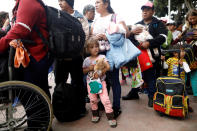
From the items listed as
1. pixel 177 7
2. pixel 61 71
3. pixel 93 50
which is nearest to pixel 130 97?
pixel 93 50

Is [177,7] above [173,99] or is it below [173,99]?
above

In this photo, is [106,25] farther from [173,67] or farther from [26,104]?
[173,67]

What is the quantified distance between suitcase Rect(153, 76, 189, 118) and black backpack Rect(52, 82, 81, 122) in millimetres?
1364

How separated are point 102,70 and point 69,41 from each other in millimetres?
713

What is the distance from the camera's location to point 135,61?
8.61ft

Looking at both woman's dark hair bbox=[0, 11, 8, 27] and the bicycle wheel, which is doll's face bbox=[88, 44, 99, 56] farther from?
woman's dark hair bbox=[0, 11, 8, 27]

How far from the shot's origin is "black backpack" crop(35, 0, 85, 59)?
5.46ft

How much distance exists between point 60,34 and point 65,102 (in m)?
1.07

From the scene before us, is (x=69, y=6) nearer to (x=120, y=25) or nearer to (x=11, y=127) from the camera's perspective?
(x=120, y=25)

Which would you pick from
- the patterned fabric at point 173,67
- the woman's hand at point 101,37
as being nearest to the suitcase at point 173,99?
the woman's hand at point 101,37

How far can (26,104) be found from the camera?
1.69 metres

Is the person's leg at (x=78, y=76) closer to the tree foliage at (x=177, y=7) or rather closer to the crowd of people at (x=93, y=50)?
the crowd of people at (x=93, y=50)

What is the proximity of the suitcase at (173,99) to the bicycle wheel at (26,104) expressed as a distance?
1.73m

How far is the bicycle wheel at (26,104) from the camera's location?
150 cm
